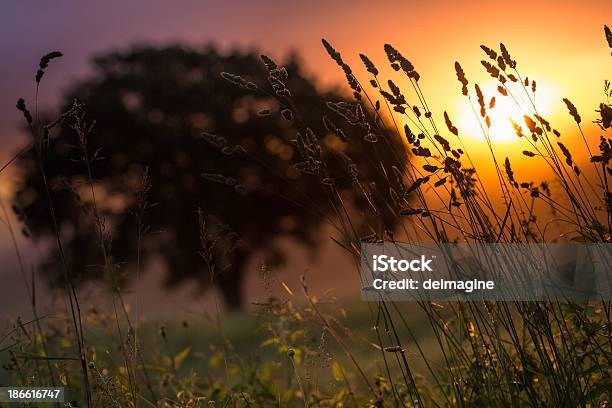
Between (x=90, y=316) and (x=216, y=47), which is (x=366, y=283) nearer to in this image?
(x=90, y=316)

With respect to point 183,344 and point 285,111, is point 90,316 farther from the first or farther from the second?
point 183,344

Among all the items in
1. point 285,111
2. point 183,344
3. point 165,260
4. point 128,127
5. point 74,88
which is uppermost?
point 74,88

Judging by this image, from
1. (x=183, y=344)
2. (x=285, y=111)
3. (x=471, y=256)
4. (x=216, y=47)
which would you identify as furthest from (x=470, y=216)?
(x=216, y=47)

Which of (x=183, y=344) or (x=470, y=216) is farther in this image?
(x=183, y=344)

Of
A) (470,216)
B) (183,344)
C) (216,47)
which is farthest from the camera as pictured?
(216,47)

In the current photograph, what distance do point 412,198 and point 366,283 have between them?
29.5 inches

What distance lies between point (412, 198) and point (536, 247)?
739 millimetres

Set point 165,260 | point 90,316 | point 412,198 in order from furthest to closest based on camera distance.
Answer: point 165,260
point 90,316
point 412,198

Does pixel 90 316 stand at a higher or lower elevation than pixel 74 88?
lower

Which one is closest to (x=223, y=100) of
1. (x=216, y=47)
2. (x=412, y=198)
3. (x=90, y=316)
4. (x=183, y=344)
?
(x=216, y=47)

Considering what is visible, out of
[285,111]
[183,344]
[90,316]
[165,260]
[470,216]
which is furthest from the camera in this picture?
[165,260]

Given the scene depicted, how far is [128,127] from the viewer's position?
71.4 feet

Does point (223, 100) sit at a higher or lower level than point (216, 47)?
lower

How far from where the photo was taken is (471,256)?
→ 2.99 meters
